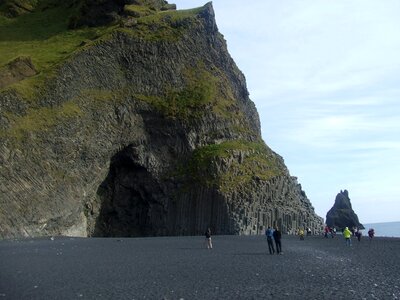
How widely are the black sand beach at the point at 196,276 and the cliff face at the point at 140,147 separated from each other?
28.7 m

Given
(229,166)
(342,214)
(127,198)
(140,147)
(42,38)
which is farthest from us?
(342,214)

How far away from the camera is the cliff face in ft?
211

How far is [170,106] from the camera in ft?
263

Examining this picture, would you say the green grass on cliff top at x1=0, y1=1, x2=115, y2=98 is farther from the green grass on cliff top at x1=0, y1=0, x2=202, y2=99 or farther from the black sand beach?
the black sand beach

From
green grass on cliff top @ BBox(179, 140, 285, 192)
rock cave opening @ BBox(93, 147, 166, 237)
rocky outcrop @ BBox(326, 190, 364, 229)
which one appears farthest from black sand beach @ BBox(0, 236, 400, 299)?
rocky outcrop @ BBox(326, 190, 364, 229)

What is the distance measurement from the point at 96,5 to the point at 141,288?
8951 centimetres

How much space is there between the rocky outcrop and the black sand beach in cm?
9422

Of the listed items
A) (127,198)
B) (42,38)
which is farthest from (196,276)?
(42,38)

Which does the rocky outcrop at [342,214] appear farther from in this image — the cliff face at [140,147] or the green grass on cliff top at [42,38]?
the green grass on cliff top at [42,38]

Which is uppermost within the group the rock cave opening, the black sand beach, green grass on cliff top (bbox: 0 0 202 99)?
green grass on cliff top (bbox: 0 0 202 99)

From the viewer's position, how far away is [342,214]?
428 ft

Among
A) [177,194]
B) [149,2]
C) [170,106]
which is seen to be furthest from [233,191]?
[149,2]

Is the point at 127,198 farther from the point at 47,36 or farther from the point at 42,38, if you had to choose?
the point at 47,36

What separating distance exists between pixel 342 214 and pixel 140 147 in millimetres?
71172
